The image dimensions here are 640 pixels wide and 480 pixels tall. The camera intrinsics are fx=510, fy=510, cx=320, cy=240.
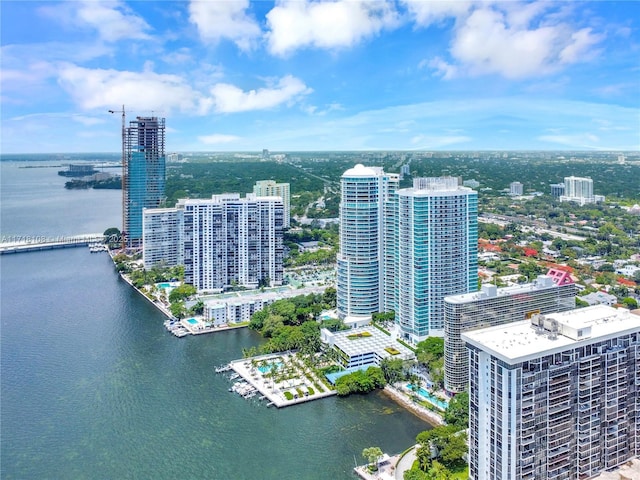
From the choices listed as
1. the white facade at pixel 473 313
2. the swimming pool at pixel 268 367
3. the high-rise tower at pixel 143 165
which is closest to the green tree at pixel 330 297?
the swimming pool at pixel 268 367

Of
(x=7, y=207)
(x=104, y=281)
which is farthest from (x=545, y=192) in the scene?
(x=7, y=207)

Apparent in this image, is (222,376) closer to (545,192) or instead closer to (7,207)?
(545,192)

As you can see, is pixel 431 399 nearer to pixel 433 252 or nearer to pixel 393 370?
pixel 393 370

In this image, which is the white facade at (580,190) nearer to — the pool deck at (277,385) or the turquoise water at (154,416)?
the turquoise water at (154,416)

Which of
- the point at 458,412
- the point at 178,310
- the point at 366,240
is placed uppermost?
the point at 366,240

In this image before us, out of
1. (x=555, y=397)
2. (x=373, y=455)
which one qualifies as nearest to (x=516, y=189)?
(x=373, y=455)

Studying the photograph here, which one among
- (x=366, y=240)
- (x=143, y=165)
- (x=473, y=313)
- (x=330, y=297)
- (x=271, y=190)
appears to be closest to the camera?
(x=473, y=313)

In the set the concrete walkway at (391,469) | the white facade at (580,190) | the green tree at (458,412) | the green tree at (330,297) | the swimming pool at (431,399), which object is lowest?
the concrete walkway at (391,469)
